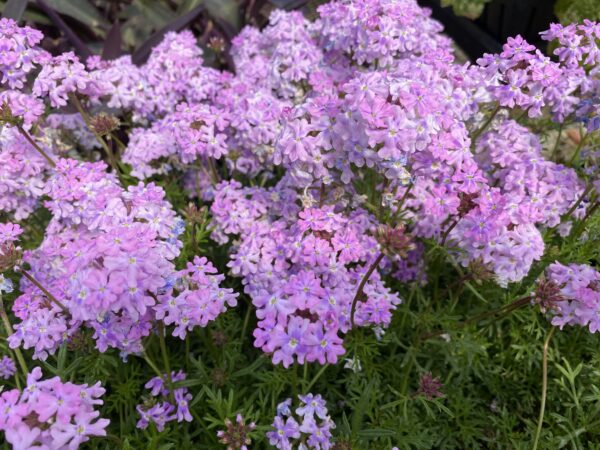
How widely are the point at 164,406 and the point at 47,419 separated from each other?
0.89 metres

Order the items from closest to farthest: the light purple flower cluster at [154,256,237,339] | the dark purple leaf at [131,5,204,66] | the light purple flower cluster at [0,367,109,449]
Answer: the light purple flower cluster at [0,367,109,449]
the light purple flower cluster at [154,256,237,339]
the dark purple leaf at [131,5,204,66]

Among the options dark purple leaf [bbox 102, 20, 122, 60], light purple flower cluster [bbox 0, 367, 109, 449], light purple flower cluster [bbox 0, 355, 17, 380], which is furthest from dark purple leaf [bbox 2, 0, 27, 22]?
light purple flower cluster [bbox 0, 367, 109, 449]

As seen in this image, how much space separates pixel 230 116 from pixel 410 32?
1158 mm

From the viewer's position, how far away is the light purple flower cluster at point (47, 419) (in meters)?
1.58

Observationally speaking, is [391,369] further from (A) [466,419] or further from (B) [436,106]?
(B) [436,106]

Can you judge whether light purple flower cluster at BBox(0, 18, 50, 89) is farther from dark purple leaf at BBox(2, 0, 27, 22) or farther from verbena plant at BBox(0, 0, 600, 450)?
dark purple leaf at BBox(2, 0, 27, 22)

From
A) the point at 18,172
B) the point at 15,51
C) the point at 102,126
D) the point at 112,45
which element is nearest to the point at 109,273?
the point at 102,126

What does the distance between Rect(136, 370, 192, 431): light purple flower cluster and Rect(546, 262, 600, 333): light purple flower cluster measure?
5.79ft

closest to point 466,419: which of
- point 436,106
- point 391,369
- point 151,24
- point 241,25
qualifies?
point 391,369

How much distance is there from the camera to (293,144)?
2355 mm

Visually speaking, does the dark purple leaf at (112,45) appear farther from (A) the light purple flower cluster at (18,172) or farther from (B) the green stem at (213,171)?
(B) the green stem at (213,171)

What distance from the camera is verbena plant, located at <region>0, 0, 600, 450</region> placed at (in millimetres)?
2123

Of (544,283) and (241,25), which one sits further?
(241,25)

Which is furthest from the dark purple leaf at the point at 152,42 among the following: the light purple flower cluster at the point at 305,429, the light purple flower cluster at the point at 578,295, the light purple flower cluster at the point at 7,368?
the light purple flower cluster at the point at 578,295
